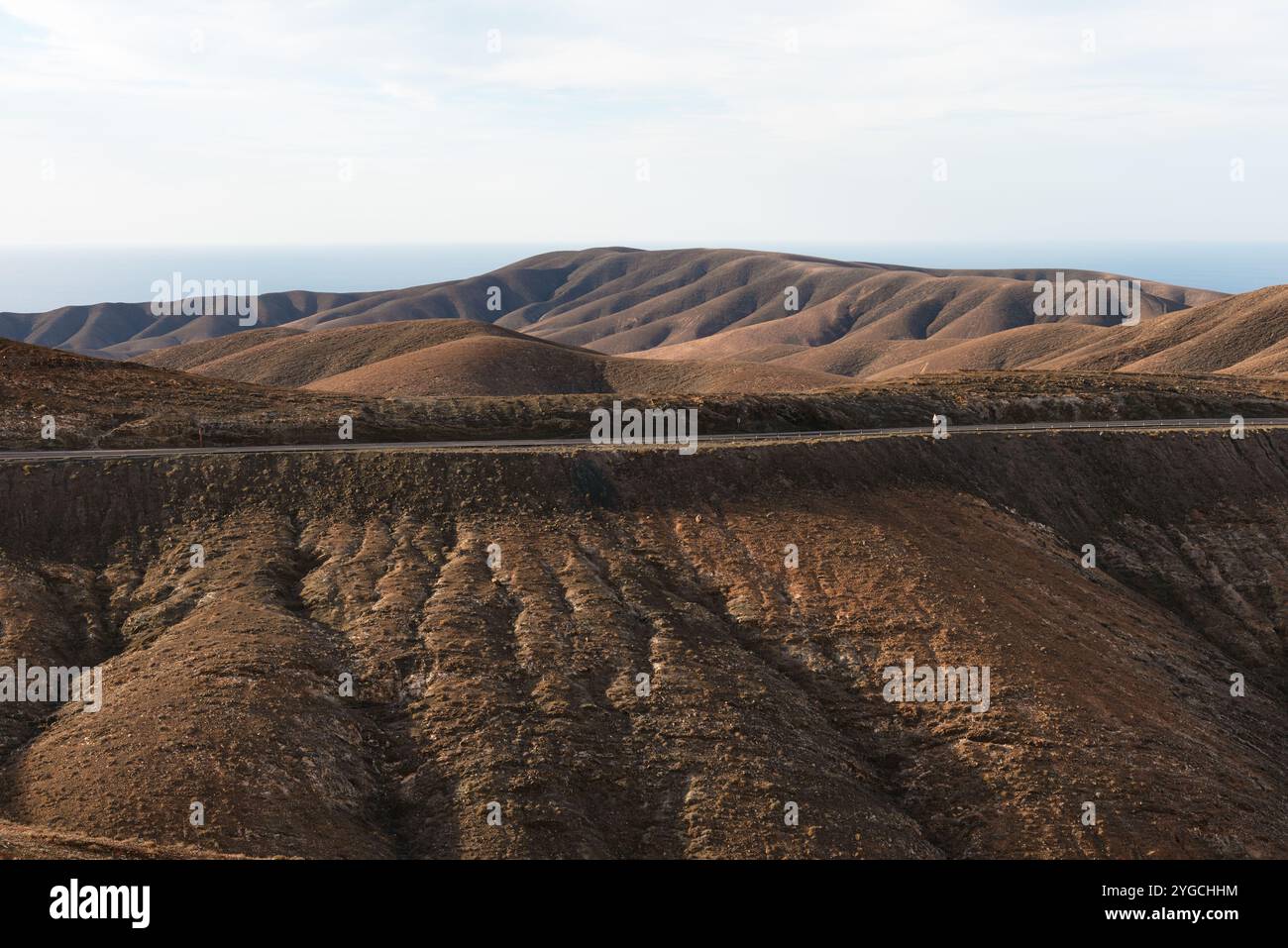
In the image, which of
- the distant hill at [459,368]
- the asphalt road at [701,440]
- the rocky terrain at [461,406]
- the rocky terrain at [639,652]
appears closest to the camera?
the rocky terrain at [639,652]

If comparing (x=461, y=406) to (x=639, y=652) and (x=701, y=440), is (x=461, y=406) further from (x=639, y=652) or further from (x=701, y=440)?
(x=639, y=652)

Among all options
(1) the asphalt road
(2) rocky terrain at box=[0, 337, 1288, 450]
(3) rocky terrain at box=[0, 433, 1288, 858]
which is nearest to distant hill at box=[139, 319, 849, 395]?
(2) rocky terrain at box=[0, 337, 1288, 450]

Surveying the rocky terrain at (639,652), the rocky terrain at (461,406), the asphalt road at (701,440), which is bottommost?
the rocky terrain at (639,652)

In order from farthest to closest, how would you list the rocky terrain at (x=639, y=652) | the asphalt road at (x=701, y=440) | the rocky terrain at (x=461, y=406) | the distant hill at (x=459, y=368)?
the distant hill at (x=459, y=368)
the rocky terrain at (x=461, y=406)
the asphalt road at (x=701, y=440)
the rocky terrain at (x=639, y=652)

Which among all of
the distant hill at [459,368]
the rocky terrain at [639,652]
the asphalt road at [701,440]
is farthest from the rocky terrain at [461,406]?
the distant hill at [459,368]

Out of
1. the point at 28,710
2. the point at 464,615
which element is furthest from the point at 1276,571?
the point at 28,710

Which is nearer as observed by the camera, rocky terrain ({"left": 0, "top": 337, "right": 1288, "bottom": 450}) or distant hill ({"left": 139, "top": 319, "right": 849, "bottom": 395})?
rocky terrain ({"left": 0, "top": 337, "right": 1288, "bottom": 450})

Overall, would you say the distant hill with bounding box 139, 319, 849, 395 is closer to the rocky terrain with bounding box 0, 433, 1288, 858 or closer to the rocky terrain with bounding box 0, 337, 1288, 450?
the rocky terrain with bounding box 0, 337, 1288, 450

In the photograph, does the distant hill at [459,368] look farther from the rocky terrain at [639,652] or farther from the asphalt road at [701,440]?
the rocky terrain at [639,652]
